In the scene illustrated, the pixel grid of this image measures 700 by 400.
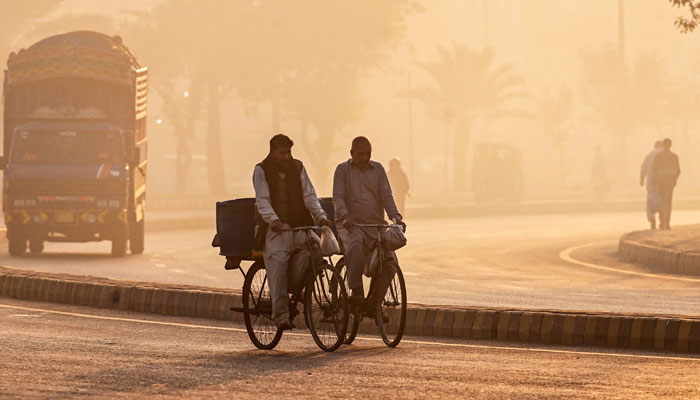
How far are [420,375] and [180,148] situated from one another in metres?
66.0

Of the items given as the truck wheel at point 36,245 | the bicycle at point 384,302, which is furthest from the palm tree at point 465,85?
the bicycle at point 384,302

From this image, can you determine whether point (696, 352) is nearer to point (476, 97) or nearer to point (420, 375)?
point (420, 375)

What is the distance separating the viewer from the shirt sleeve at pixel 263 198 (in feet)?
37.0

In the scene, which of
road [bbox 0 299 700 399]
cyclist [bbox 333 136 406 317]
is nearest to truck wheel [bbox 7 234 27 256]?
road [bbox 0 299 700 399]

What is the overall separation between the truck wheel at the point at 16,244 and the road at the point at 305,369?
1418cm

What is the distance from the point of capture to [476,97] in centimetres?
8562

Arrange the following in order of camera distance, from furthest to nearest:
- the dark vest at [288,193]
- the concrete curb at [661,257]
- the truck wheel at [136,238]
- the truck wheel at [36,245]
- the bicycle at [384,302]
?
the truck wheel at [36,245] < the truck wheel at [136,238] < the concrete curb at [661,257] < the bicycle at [384,302] < the dark vest at [288,193]

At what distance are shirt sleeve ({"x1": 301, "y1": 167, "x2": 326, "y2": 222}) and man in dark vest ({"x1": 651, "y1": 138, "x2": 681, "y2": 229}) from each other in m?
19.3

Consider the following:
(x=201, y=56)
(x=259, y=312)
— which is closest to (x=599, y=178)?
(x=201, y=56)

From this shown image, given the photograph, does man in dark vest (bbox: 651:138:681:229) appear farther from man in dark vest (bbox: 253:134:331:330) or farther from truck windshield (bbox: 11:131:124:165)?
man in dark vest (bbox: 253:134:331:330)

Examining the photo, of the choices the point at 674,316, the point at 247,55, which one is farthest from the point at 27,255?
the point at 247,55

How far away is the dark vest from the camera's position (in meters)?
11.6

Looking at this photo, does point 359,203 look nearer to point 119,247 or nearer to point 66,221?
point 66,221

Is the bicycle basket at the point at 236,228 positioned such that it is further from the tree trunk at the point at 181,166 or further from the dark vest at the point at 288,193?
the tree trunk at the point at 181,166
